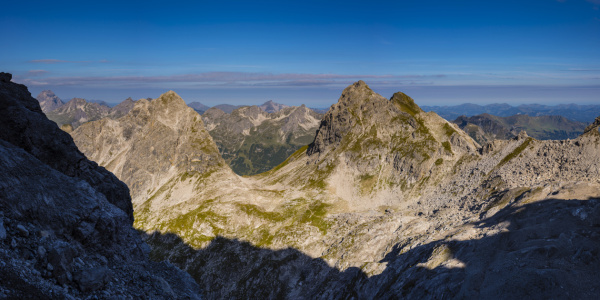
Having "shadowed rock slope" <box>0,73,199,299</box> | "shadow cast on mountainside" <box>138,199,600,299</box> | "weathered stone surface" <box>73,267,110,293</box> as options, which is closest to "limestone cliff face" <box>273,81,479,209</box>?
"shadow cast on mountainside" <box>138,199,600,299</box>

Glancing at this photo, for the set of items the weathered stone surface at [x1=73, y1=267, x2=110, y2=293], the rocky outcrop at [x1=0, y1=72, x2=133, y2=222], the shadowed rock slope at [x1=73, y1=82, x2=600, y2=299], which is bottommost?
the shadowed rock slope at [x1=73, y1=82, x2=600, y2=299]

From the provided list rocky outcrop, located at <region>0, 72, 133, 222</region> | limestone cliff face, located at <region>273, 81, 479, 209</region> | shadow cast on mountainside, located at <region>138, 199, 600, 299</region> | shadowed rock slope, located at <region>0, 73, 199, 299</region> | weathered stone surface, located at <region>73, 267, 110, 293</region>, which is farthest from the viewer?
limestone cliff face, located at <region>273, 81, 479, 209</region>

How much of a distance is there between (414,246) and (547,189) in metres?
34.5

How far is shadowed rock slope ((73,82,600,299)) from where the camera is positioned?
51.3 meters

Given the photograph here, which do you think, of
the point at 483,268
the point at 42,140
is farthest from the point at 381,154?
the point at 42,140

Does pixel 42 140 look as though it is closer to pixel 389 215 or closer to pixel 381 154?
pixel 389 215

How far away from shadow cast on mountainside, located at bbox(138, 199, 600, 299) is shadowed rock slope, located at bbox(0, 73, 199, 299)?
37477mm

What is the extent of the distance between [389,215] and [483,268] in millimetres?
59049

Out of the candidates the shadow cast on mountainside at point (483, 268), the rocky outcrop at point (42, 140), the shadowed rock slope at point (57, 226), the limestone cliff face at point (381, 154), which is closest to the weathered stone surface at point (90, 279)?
the shadowed rock slope at point (57, 226)

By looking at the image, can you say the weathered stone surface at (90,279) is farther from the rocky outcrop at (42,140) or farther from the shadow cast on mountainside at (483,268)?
the shadow cast on mountainside at (483,268)

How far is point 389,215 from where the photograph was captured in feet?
355

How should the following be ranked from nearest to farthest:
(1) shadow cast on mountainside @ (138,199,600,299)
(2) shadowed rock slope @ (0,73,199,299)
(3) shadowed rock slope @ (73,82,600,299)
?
(2) shadowed rock slope @ (0,73,199,299), (1) shadow cast on mountainside @ (138,199,600,299), (3) shadowed rock slope @ (73,82,600,299)

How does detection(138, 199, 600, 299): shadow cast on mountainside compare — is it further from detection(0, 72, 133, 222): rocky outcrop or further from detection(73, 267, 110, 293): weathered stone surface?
detection(0, 72, 133, 222): rocky outcrop

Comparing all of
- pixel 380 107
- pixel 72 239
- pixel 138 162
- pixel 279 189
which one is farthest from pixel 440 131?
pixel 138 162
